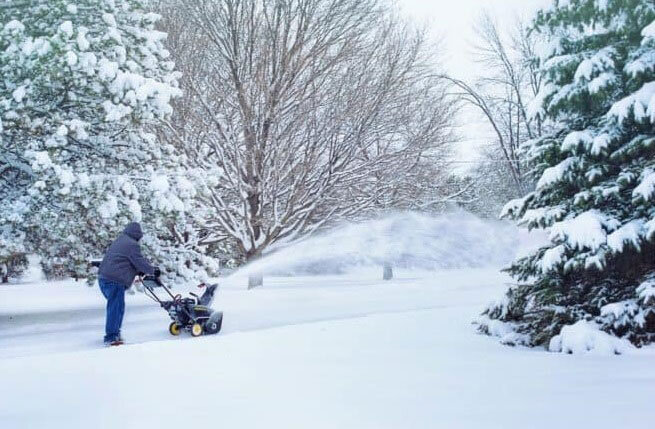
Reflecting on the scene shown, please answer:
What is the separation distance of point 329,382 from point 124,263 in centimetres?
390

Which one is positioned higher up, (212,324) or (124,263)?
(124,263)

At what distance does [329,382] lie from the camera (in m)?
4.53

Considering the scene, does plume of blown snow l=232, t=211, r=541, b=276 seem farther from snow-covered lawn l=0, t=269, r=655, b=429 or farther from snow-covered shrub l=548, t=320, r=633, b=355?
snow-covered shrub l=548, t=320, r=633, b=355

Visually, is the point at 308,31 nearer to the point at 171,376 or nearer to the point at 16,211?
the point at 16,211

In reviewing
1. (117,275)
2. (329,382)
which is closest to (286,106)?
(117,275)

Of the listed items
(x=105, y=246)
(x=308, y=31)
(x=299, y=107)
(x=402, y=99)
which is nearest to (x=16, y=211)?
(x=105, y=246)

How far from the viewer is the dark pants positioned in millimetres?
7316

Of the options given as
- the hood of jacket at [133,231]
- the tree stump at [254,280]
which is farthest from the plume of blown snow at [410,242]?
the hood of jacket at [133,231]

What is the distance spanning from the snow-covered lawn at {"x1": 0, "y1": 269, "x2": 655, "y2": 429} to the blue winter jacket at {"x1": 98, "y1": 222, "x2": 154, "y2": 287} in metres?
1.00

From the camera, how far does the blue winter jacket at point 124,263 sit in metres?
7.32

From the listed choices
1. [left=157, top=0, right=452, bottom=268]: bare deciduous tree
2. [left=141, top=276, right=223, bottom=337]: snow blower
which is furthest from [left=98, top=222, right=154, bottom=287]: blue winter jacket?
[left=157, top=0, right=452, bottom=268]: bare deciduous tree

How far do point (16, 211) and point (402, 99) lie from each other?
31.9 feet

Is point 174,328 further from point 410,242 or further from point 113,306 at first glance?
point 410,242

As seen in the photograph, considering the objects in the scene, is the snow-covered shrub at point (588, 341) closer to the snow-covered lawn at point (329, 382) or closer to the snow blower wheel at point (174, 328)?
the snow-covered lawn at point (329, 382)
